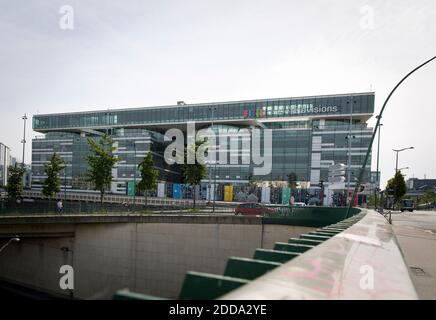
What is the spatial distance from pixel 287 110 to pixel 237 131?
12360 mm

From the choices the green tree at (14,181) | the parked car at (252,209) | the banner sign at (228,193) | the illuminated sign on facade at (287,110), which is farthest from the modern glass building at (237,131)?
the parked car at (252,209)

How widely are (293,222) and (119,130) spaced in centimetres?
6774

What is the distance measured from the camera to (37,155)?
86.7 m

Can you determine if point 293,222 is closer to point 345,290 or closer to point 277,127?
point 345,290

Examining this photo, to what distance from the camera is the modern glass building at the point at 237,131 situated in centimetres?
6475

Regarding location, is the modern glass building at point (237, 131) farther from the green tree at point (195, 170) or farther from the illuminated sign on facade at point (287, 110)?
the green tree at point (195, 170)

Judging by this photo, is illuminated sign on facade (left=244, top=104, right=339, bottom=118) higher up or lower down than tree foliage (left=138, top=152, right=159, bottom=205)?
higher up

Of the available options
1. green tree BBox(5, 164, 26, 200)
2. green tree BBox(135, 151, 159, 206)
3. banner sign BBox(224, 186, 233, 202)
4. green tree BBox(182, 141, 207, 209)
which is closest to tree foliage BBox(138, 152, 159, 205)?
green tree BBox(135, 151, 159, 206)

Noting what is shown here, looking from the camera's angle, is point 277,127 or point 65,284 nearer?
point 65,284

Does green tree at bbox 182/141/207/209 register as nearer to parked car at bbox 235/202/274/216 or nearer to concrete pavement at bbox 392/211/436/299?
parked car at bbox 235/202/274/216

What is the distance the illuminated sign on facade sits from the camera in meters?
66.9

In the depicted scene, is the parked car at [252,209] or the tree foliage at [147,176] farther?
the tree foliage at [147,176]

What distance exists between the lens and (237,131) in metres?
71.4
